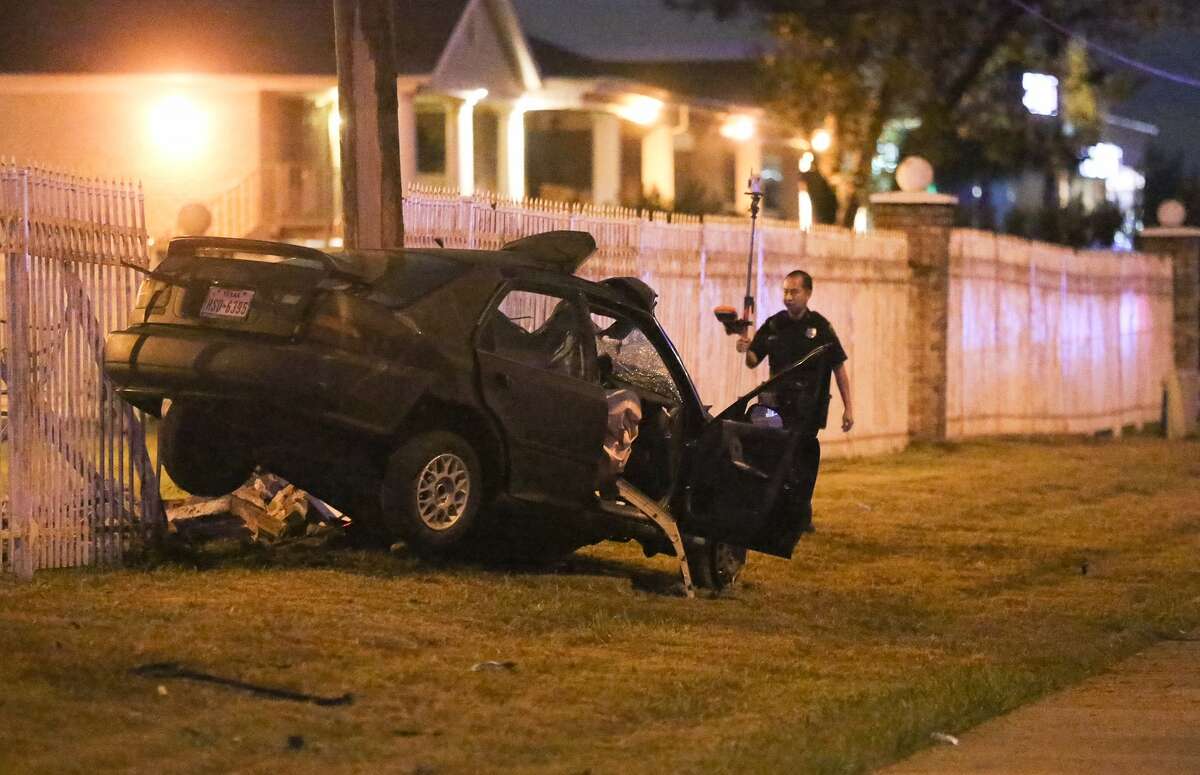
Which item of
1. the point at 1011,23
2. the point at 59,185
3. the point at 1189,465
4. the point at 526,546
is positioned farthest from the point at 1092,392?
the point at 59,185

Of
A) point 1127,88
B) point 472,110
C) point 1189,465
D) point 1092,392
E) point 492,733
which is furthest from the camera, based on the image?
point 1127,88

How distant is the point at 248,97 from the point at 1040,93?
15.5m

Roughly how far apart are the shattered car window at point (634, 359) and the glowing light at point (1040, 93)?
1073 inches

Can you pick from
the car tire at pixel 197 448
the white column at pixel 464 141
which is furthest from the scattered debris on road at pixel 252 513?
the white column at pixel 464 141

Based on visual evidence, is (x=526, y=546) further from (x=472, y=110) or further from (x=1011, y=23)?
(x=1011, y=23)

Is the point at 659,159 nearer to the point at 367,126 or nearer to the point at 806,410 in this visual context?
the point at 367,126

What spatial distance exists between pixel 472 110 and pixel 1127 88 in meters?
12.4

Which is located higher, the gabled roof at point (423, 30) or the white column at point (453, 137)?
the gabled roof at point (423, 30)

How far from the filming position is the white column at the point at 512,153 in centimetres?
3356

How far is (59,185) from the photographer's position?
31.8ft

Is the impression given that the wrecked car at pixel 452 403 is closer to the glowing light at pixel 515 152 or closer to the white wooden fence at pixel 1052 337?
the white wooden fence at pixel 1052 337

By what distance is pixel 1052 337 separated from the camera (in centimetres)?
2427

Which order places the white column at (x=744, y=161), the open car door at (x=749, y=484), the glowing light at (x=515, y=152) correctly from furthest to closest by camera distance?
1. the white column at (x=744, y=161)
2. the glowing light at (x=515, y=152)
3. the open car door at (x=749, y=484)

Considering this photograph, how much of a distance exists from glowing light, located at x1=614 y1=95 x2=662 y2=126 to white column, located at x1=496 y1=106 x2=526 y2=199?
6.28 ft
